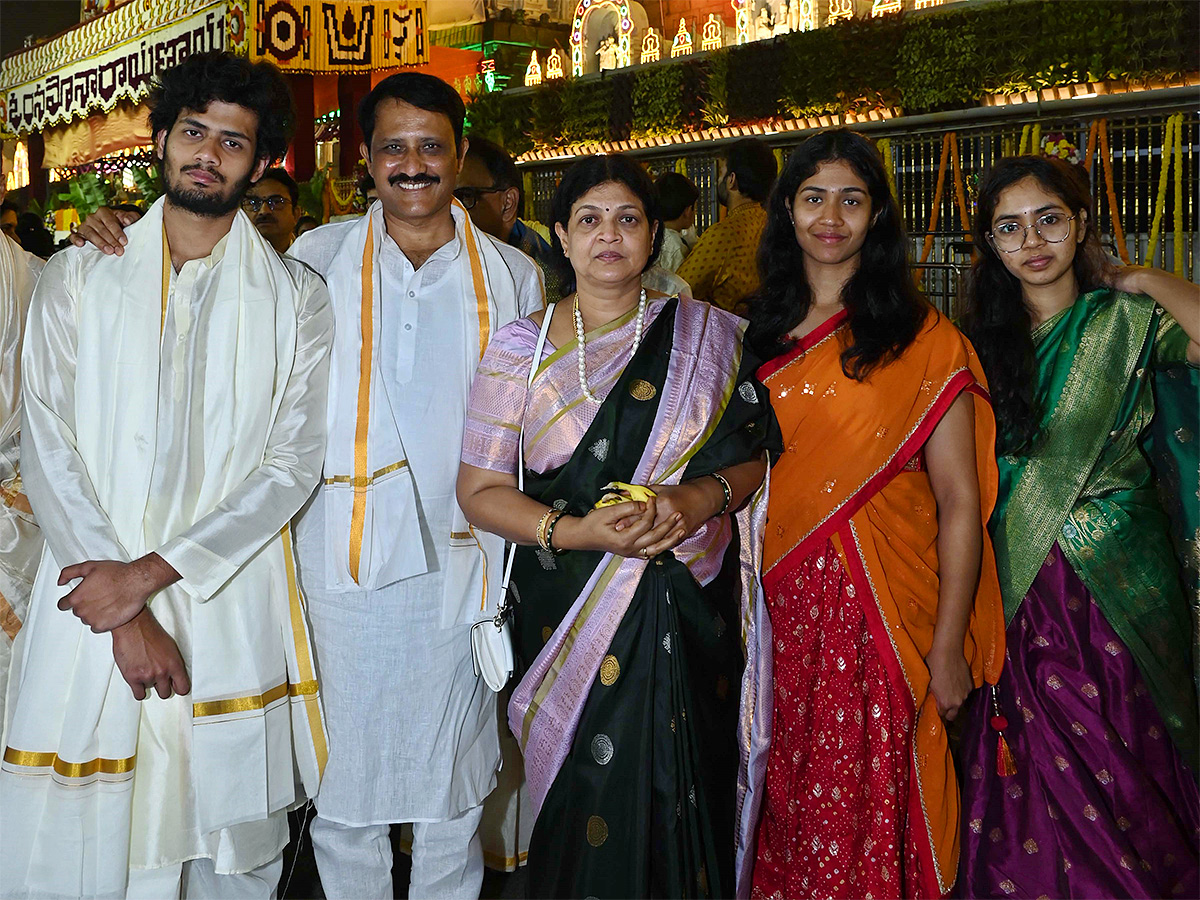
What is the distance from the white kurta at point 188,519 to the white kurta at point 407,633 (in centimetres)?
16

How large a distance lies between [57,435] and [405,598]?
29.9 inches

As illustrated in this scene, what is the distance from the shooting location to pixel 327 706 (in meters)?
2.41

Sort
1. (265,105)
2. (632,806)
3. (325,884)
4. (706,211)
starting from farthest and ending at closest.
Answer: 1. (706,211)
2. (325,884)
3. (265,105)
4. (632,806)

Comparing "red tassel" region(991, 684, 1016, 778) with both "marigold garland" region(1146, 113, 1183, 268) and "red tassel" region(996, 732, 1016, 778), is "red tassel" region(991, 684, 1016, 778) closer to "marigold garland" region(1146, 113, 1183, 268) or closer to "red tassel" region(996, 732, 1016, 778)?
"red tassel" region(996, 732, 1016, 778)

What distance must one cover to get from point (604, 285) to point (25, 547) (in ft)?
4.80

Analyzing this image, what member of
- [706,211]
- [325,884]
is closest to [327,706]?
[325,884]

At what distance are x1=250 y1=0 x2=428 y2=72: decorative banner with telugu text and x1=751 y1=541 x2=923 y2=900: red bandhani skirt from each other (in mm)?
7589

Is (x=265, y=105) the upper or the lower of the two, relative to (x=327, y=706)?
upper

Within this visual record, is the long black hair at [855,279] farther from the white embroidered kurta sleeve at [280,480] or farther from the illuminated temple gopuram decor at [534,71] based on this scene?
the illuminated temple gopuram decor at [534,71]

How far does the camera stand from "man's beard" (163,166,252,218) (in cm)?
221

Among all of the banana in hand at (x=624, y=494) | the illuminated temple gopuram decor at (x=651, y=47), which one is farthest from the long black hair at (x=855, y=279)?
the illuminated temple gopuram decor at (x=651, y=47)

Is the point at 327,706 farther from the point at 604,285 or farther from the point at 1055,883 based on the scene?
the point at 1055,883

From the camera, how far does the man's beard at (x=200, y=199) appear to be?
2207 mm

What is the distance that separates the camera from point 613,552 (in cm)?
207
